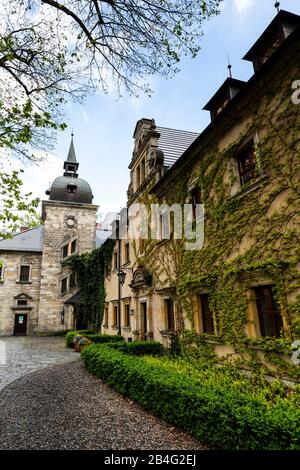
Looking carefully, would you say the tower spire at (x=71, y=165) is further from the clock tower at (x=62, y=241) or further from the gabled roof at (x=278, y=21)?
the gabled roof at (x=278, y=21)

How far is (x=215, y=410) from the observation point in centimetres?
405

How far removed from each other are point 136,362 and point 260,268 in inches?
162

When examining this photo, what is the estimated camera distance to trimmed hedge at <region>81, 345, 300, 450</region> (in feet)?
10.8

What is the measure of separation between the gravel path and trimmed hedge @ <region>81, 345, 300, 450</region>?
0.28 metres

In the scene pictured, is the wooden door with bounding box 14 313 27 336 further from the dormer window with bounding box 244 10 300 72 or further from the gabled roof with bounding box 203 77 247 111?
the dormer window with bounding box 244 10 300 72

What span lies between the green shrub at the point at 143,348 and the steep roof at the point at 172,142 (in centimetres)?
807

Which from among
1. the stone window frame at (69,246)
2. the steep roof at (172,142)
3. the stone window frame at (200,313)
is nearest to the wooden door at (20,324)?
the stone window frame at (69,246)

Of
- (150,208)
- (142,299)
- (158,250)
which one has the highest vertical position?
(150,208)

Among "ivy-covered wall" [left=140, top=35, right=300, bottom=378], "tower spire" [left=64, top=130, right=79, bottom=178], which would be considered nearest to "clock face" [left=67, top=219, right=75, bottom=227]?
"tower spire" [left=64, top=130, right=79, bottom=178]

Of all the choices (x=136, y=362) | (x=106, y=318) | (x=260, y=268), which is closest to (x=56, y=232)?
(x=106, y=318)

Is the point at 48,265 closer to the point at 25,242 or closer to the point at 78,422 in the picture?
the point at 25,242

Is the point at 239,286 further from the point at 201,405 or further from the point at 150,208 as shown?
the point at 150,208
